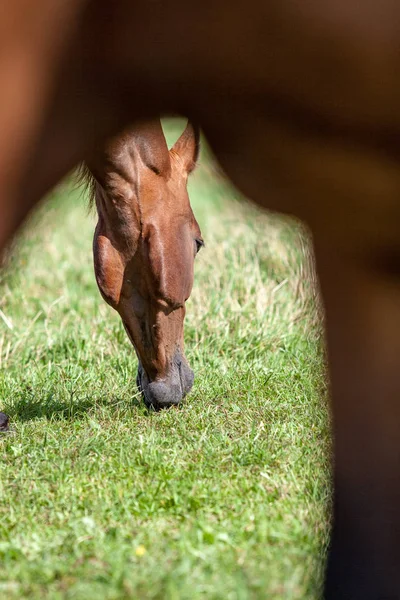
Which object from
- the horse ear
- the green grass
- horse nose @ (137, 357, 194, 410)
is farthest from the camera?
horse nose @ (137, 357, 194, 410)

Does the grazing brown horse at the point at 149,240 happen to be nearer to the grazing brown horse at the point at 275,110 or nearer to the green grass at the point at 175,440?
the green grass at the point at 175,440

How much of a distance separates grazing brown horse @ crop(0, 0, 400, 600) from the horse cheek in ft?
4.82

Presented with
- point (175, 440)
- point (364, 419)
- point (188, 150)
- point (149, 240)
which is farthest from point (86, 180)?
point (364, 419)

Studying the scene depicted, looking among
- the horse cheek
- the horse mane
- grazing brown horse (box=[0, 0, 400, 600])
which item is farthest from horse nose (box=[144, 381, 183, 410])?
grazing brown horse (box=[0, 0, 400, 600])

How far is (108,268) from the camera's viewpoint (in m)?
3.58

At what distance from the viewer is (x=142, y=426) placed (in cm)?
401

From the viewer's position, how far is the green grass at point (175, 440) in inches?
103

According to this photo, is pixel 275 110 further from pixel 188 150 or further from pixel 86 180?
pixel 188 150

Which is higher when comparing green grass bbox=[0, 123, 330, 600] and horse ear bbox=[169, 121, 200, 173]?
horse ear bbox=[169, 121, 200, 173]

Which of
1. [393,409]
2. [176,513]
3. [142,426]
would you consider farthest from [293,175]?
[142,426]

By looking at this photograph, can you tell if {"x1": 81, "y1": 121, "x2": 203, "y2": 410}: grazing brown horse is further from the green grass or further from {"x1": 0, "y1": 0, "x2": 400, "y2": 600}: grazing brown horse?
{"x1": 0, "y1": 0, "x2": 400, "y2": 600}: grazing brown horse

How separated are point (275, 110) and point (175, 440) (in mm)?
2205

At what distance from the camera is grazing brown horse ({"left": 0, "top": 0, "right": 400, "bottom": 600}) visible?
169 cm

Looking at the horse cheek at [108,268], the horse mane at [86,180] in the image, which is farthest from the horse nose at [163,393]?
the horse mane at [86,180]
